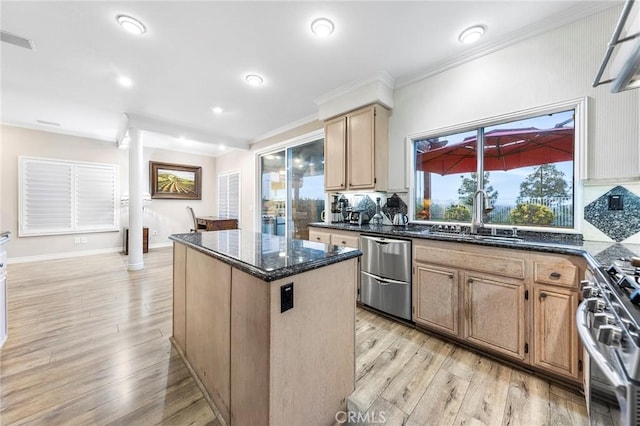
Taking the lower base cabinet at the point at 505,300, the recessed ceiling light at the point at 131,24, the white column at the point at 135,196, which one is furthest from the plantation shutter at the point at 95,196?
the lower base cabinet at the point at 505,300

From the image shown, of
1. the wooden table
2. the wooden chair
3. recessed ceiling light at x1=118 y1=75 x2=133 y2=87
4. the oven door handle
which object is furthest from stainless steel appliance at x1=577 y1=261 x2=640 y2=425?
the wooden chair

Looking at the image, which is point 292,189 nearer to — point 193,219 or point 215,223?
point 215,223

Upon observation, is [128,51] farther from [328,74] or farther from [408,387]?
[408,387]

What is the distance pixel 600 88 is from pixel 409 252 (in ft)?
6.20

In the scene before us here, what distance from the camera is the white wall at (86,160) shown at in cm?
468

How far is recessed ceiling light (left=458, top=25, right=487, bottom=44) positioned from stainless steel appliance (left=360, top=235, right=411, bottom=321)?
193 centimetres

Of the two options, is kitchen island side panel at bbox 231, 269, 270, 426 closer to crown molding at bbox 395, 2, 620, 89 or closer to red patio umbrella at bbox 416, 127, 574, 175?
red patio umbrella at bbox 416, 127, 574, 175

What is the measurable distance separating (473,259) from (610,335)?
3.96 ft

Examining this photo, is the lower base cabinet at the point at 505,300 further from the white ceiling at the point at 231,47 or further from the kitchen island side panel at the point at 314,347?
the white ceiling at the point at 231,47

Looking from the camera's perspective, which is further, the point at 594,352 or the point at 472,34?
the point at 472,34

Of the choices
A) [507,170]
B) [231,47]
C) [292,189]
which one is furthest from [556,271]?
[292,189]

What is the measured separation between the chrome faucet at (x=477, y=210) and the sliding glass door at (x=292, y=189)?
7.49 feet

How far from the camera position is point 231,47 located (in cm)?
237

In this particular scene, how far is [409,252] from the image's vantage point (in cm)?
235
